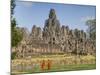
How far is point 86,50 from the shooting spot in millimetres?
2920

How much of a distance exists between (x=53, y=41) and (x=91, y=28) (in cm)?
55

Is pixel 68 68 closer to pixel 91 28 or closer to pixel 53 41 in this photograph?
pixel 53 41

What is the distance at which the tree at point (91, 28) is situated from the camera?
2943mm

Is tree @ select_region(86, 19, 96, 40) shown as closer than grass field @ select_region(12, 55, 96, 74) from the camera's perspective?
No

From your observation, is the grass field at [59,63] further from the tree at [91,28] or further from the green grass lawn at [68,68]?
the tree at [91,28]

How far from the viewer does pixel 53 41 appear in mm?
2752

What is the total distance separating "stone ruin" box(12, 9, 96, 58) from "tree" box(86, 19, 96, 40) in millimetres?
62

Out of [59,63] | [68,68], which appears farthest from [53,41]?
[68,68]

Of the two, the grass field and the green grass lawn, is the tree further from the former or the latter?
the green grass lawn

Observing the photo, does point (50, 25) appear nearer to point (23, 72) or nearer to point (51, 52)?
point (51, 52)

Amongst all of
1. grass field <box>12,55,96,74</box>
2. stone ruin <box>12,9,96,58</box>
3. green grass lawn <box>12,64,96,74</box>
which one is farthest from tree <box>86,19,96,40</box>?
green grass lawn <box>12,64,96,74</box>

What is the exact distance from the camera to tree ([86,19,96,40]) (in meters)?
2.94

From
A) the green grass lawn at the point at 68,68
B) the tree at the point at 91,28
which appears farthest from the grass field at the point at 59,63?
the tree at the point at 91,28

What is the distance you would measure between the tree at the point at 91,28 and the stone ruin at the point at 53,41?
0.06 meters
